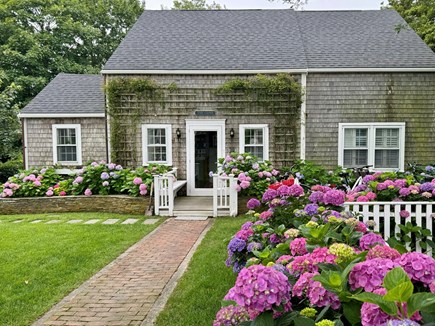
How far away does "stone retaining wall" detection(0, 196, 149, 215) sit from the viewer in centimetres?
909

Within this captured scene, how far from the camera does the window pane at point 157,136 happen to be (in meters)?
11.0

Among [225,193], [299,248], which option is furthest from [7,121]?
[299,248]

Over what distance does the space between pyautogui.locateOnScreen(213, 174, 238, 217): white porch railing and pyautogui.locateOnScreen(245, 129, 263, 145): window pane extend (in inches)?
95.5

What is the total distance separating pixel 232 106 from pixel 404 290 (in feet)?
32.1

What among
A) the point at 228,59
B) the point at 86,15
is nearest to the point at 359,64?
the point at 228,59

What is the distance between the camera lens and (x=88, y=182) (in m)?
9.99

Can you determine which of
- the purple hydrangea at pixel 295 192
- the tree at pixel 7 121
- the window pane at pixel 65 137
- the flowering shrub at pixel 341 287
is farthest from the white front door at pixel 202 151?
the flowering shrub at pixel 341 287

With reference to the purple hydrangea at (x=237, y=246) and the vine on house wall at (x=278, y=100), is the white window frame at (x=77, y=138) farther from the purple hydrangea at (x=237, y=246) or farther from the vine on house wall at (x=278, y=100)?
the purple hydrangea at (x=237, y=246)

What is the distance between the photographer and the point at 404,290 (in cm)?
119

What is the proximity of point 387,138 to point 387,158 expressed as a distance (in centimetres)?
60

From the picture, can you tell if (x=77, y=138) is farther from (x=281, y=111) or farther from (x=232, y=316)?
(x=232, y=316)

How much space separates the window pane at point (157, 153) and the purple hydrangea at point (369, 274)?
9742mm

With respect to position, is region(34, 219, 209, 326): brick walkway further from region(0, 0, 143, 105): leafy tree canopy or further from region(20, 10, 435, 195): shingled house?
region(0, 0, 143, 105): leafy tree canopy

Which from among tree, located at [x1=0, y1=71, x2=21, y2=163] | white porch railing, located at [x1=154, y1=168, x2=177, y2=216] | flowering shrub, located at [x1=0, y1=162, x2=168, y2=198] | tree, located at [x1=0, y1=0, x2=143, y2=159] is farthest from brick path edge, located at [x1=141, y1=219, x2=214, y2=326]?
tree, located at [x1=0, y1=0, x2=143, y2=159]
